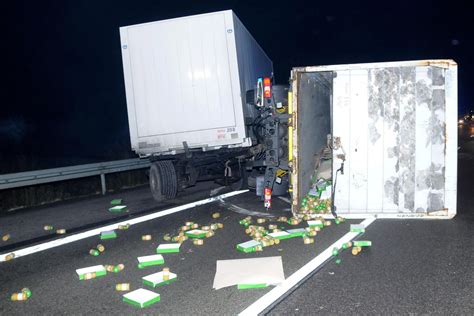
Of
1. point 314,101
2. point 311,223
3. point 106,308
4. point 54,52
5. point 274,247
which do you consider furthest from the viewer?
point 54,52

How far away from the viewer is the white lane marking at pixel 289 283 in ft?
11.8

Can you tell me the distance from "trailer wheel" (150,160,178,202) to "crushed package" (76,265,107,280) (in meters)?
4.44

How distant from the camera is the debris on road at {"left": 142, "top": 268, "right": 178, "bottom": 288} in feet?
14.0

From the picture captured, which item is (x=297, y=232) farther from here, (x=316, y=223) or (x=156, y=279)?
(x=156, y=279)

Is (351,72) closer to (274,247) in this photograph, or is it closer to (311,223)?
(311,223)

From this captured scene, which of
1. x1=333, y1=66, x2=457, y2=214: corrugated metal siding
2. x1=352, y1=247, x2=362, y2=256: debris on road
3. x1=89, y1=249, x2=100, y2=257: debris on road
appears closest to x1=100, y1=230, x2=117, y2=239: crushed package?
x1=89, y1=249, x2=100, y2=257: debris on road

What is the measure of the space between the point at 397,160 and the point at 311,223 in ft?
6.24

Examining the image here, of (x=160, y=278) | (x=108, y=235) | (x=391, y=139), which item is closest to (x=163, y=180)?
(x=108, y=235)

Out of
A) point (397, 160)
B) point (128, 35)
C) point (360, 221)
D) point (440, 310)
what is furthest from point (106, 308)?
point (128, 35)

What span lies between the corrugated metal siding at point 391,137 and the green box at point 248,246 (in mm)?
2258

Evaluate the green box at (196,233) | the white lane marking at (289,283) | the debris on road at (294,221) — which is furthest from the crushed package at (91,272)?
the debris on road at (294,221)

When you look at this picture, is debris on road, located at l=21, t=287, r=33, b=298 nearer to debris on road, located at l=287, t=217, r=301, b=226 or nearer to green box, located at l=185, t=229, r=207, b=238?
green box, located at l=185, t=229, r=207, b=238

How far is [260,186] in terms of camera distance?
8.76 metres

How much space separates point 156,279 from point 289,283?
138 centimetres
